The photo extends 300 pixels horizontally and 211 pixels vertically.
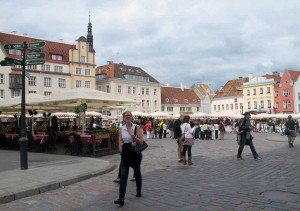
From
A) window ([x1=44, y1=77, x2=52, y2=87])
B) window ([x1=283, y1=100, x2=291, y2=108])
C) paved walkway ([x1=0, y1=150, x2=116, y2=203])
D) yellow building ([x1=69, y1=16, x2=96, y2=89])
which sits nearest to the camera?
paved walkway ([x1=0, y1=150, x2=116, y2=203])

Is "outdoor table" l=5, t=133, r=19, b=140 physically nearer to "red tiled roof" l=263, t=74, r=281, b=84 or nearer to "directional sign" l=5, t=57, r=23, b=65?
"directional sign" l=5, t=57, r=23, b=65

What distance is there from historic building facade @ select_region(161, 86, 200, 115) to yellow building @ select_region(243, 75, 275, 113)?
13.4 m

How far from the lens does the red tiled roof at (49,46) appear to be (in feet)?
211

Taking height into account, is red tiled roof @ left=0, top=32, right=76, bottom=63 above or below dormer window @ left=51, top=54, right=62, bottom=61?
above

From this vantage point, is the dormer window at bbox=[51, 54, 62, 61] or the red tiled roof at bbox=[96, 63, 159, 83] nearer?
the dormer window at bbox=[51, 54, 62, 61]

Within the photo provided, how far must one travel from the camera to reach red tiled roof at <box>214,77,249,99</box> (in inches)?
3321

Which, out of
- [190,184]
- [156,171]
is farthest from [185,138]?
[190,184]

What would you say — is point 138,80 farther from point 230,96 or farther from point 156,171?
point 156,171

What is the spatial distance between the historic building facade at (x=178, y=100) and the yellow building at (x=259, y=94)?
13.4 meters

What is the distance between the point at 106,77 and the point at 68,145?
5895 cm

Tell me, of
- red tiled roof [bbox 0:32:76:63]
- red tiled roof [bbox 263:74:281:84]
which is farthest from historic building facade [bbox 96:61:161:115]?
A: red tiled roof [bbox 263:74:281:84]

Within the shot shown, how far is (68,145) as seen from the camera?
17.1 metres

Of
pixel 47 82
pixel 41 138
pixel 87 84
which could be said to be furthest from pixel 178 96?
pixel 41 138

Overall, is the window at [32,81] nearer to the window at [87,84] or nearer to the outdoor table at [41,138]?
the window at [87,84]
